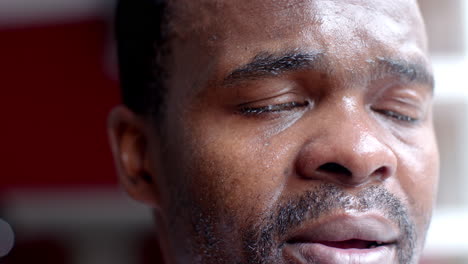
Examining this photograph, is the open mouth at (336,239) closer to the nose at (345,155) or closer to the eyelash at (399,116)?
the nose at (345,155)

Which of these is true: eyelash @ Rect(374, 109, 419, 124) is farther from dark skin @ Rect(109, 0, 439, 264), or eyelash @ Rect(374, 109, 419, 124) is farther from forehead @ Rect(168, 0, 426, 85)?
forehead @ Rect(168, 0, 426, 85)

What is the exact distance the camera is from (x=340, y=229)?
1281mm

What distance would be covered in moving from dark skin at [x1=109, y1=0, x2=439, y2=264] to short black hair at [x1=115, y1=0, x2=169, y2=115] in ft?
0.26

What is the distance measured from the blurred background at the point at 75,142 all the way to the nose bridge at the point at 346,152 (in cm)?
201

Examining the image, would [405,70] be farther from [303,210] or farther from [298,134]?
[303,210]

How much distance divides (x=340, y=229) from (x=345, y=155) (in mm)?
163

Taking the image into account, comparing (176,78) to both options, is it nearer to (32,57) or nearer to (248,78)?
(248,78)

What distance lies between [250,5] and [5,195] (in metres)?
2.31

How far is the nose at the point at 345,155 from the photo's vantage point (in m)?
1.29

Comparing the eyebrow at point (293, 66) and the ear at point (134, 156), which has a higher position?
the eyebrow at point (293, 66)

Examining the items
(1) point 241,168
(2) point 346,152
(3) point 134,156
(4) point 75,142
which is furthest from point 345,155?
(4) point 75,142

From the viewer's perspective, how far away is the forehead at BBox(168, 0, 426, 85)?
53.7 inches

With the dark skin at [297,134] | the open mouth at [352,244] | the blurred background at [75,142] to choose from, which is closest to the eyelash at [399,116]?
the dark skin at [297,134]

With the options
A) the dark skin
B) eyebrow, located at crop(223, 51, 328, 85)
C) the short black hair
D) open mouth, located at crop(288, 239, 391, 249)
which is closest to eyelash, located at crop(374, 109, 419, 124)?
the dark skin
